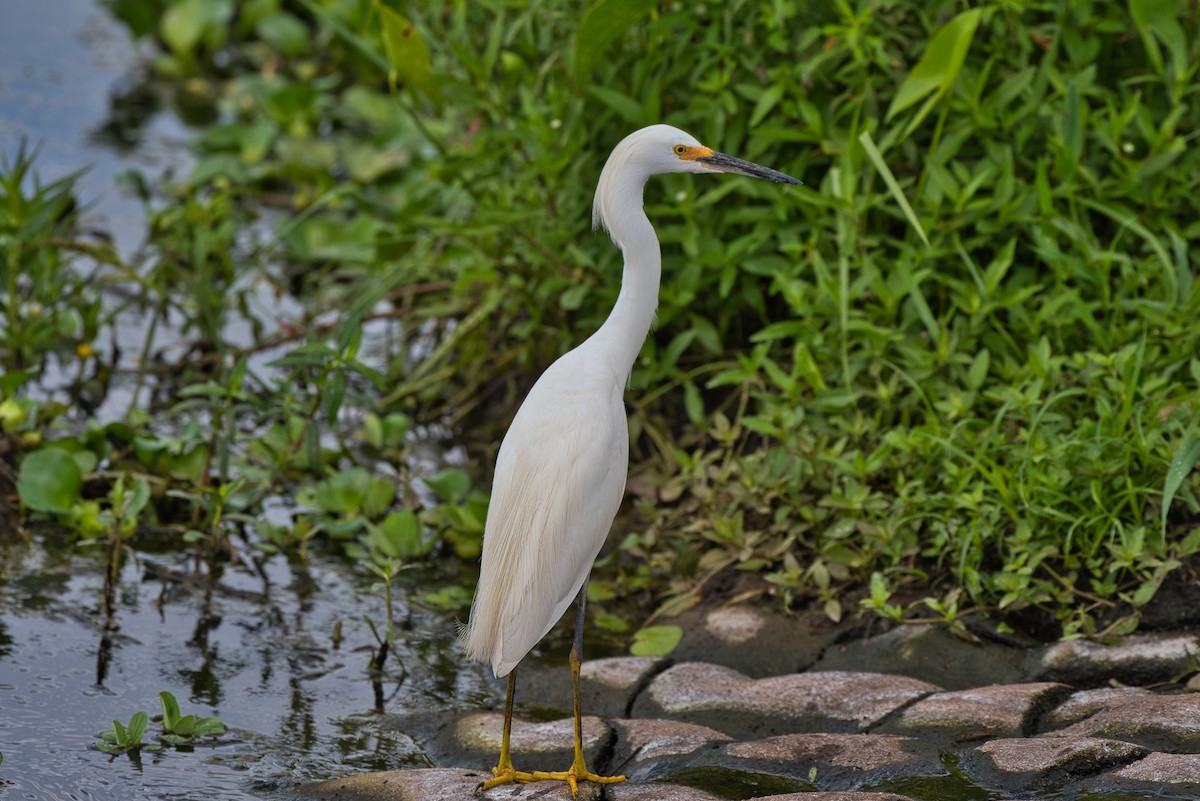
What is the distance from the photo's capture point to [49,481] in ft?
13.8

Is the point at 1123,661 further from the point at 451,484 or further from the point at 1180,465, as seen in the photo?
the point at 451,484

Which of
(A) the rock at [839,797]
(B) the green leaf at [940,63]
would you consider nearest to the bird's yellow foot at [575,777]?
(A) the rock at [839,797]

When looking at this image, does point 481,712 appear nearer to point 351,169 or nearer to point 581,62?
point 581,62

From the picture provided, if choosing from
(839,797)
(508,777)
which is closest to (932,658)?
A: (839,797)

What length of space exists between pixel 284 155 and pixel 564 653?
14.4 ft

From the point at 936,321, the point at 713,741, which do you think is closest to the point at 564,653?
the point at 713,741

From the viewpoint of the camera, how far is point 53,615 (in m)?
3.80

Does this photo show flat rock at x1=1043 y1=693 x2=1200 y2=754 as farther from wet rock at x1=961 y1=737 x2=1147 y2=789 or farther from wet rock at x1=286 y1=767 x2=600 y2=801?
wet rock at x1=286 y1=767 x2=600 y2=801

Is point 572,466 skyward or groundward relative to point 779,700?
skyward

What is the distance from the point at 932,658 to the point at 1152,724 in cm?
73

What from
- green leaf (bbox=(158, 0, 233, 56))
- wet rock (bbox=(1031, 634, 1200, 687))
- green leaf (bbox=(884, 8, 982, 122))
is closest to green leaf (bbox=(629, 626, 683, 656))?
wet rock (bbox=(1031, 634, 1200, 687))

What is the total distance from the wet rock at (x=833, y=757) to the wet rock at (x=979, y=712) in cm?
9

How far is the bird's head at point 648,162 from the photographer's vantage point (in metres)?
3.23

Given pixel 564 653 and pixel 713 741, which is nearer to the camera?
pixel 713 741
